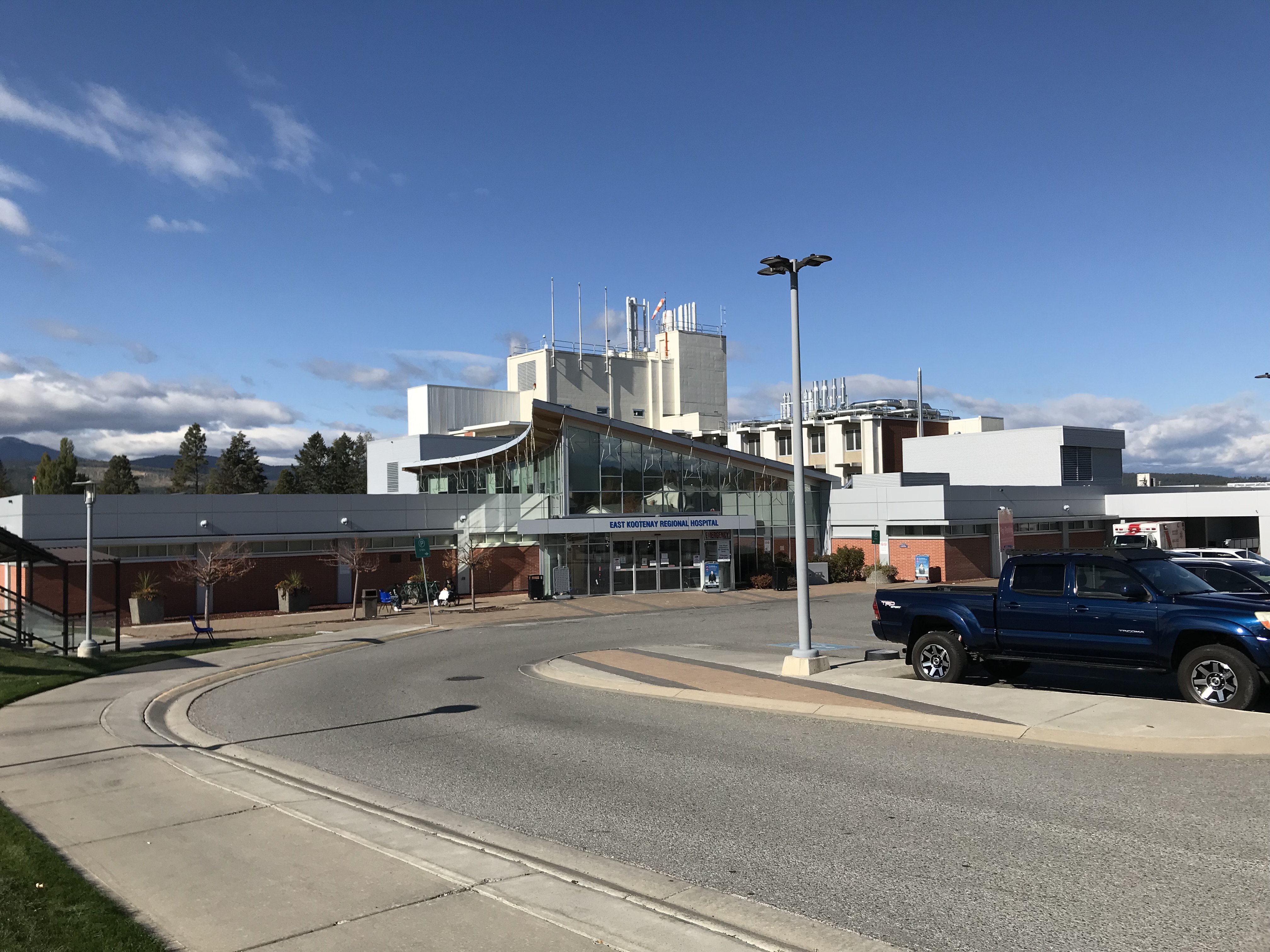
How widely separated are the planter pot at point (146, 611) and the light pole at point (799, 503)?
88.4 ft

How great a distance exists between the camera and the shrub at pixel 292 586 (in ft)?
128

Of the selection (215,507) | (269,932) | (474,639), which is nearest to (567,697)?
(269,932)

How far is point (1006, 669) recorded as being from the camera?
1627 centimetres

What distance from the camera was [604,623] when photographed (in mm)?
31734

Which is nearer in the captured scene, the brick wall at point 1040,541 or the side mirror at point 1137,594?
the side mirror at point 1137,594

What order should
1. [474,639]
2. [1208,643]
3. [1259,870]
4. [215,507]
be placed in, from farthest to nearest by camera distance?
1. [215,507]
2. [474,639]
3. [1208,643]
4. [1259,870]

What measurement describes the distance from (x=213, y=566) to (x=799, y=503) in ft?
81.3

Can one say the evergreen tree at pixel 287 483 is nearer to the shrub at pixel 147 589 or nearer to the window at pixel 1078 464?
the shrub at pixel 147 589

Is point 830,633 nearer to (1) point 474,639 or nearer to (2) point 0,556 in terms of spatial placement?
(1) point 474,639

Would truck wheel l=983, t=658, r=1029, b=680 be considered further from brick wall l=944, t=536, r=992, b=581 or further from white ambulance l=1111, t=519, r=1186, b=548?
brick wall l=944, t=536, r=992, b=581

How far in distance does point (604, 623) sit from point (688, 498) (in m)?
13.7

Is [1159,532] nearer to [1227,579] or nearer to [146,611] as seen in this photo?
[1227,579]

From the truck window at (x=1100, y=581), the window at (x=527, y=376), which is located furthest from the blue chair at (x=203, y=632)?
the window at (x=527, y=376)

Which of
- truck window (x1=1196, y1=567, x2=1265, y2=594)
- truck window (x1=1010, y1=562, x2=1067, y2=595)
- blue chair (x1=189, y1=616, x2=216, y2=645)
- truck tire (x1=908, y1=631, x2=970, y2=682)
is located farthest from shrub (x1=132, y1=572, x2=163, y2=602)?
truck window (x1=1196, y1=567, x2=1265, y2=594)
